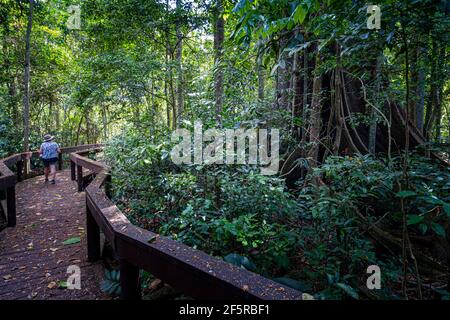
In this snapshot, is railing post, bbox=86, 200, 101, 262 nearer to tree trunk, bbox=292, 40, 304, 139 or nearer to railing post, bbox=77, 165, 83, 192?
tree trunk, bbox=292, 40, 304, 139

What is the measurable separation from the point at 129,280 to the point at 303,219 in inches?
100

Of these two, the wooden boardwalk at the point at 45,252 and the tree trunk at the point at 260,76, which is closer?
the wooden boardwalk at the point at 45,252

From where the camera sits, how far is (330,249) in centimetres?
319

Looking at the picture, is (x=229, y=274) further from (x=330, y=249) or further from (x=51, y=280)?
(x=51, y=280)

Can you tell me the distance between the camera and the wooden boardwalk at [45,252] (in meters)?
2.99

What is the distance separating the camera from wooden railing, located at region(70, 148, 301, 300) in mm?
1497

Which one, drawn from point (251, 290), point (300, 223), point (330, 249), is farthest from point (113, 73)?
point (251, 290)

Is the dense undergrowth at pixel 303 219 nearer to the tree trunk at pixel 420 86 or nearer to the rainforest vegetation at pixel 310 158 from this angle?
the rainforest vegetation at pixel 310 158

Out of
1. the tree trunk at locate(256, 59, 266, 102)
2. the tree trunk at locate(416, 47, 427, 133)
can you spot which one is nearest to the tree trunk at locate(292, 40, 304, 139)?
the tree trunk at locate(256, 59, 266, 102)

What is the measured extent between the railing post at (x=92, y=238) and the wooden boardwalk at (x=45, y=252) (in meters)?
0.11

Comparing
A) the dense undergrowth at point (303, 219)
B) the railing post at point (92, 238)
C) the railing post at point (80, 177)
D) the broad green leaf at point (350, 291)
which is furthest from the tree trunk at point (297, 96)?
the railing post at point (80, 177)

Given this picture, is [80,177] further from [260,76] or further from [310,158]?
[310,158]

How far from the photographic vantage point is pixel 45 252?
397 centimetres

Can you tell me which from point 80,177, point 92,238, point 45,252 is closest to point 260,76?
point 80,177
